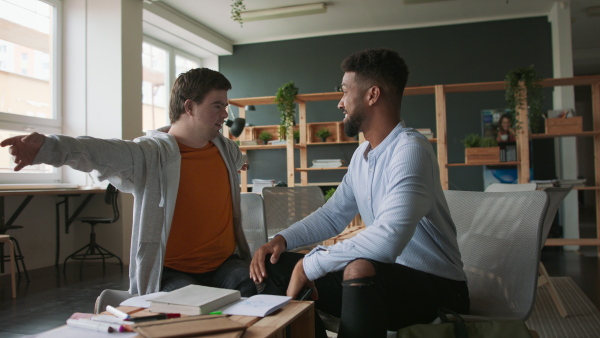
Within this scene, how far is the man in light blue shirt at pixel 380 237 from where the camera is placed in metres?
1.41

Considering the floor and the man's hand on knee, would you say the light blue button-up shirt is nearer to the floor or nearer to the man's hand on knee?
the man's hand on knee

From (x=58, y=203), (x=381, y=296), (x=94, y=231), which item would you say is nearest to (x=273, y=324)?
(x=381, y=296)

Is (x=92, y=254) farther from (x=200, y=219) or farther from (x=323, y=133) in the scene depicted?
(x=200, y=219)

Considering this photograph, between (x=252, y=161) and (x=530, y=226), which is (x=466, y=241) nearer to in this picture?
(x=530, y=226)

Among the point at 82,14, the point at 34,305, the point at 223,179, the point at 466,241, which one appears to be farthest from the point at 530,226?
the point at 82,14

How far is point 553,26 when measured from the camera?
7660 mm

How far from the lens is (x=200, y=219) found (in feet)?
6.68

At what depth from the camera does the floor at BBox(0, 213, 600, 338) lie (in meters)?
3.52

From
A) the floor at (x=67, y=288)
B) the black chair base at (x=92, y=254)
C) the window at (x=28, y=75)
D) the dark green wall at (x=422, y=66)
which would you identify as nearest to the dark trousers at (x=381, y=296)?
the floor at (x=67, y=288)

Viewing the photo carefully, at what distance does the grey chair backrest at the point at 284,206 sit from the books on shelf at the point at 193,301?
2.05 m

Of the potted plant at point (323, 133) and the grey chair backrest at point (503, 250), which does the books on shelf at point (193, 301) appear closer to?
the grey chair backrest at point (503, 250)

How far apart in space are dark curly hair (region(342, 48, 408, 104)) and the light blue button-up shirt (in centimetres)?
15

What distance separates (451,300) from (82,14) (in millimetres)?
6259

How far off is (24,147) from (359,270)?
1041 millimetres
